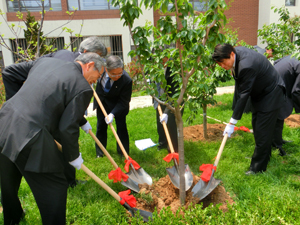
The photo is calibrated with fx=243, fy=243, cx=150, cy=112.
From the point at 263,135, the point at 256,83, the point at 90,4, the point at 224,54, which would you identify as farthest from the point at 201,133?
the point at 90,4

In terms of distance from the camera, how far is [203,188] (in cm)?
287

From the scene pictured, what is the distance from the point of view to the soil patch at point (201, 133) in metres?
4.75

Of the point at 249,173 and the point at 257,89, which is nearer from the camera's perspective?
the point at 257,89

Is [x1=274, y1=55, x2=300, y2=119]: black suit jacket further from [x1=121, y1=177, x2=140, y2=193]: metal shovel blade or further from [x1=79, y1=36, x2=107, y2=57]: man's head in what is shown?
[x1=79, y1=36, x2=107, y2=57]: man's head

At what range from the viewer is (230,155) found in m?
3.95

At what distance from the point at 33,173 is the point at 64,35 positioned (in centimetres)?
1082

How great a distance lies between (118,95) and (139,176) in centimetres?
139

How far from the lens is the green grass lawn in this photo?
2.28 metres

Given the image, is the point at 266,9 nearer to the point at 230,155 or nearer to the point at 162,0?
the point at 230,155

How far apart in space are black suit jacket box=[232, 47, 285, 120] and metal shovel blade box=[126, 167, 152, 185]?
1.40 metres

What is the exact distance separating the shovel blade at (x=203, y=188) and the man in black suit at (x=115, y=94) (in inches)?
60.0

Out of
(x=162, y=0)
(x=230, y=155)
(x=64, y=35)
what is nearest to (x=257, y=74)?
(x=230, y=155)

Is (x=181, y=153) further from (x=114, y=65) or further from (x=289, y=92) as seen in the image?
(x=289, y=92)

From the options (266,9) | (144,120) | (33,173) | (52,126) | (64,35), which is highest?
Result: (266,9)
